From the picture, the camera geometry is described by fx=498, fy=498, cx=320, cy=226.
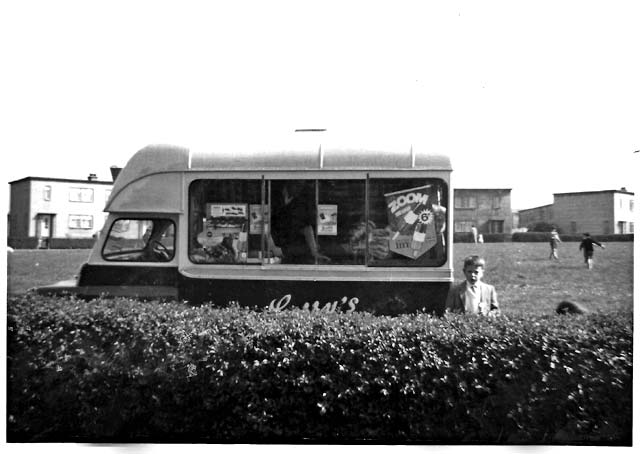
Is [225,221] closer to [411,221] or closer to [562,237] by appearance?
[411,221]

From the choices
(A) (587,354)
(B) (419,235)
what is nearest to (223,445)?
(B) (419,235)

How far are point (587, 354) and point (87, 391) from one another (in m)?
3.56

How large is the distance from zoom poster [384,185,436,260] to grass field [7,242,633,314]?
270mm

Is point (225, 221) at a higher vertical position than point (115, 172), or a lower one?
lower

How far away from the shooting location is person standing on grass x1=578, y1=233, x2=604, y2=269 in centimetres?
375

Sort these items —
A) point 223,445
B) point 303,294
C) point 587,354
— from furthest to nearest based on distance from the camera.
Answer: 1. point 303,294
2. point 223,445
3. point 587,354

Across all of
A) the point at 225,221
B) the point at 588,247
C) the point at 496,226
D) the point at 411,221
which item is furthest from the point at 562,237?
the point at 225,221

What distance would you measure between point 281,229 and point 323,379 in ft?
4.27

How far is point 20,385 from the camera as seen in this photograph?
12.4 feet

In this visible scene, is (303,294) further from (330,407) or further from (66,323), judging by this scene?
(66,323)

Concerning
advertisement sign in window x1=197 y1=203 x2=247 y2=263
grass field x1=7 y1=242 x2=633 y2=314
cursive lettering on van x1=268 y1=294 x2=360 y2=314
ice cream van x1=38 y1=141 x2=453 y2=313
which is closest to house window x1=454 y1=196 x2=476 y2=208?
ice cream van x1=38 y1=141 x2=453 y2=313

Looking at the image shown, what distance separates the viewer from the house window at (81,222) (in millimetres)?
4242

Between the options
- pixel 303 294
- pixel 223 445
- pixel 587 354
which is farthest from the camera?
pixel 303 294

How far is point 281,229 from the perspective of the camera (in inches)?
163
